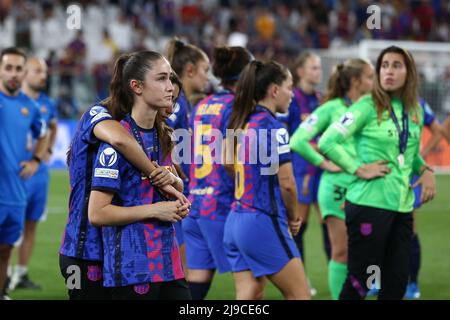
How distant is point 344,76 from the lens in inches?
328

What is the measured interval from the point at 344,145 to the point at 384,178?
1.62 metres

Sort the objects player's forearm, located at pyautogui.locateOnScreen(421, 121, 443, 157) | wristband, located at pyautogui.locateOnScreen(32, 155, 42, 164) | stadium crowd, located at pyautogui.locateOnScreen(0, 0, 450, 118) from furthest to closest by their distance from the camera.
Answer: stadium crowd, located at pyautogui.locateOnScreen(0, 0, 450, 118), wristband, located at pyautogui.locateOnScreen(32, 155, 42, 164), player's forearm, located at pyautogui.locateOnScreen(421, 121, 443, 157)

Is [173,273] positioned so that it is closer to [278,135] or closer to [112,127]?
[112,127]

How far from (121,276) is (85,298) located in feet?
1.72

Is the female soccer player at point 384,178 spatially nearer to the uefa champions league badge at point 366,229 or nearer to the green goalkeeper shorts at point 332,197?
the uefa champions league badge at point 366,229

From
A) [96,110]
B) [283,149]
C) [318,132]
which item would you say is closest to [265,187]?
[283,149]

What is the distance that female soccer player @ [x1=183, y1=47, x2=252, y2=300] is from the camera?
6.76m

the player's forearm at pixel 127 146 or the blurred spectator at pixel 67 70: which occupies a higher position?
the blurred spectator at pixel 67 70

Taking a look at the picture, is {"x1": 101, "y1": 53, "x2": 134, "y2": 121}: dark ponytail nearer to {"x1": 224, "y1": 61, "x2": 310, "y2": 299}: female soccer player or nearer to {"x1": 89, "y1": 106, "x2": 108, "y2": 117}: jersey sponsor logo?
{"x1": 89, "y1": 106, "x2": 108, "y2": 117}: jersey sponsor logo

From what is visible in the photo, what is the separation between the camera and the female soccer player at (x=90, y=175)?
4.24 m

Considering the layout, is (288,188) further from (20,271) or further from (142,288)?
(20,271)

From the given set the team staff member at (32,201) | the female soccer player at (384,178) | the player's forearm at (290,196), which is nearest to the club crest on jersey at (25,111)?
the team staff member at (32,201)

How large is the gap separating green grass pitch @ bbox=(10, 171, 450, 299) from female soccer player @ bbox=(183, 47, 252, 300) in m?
1.93

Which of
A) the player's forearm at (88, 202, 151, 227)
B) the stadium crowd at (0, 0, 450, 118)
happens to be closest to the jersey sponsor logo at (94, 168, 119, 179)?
the player's forearm at (88, 202, 151, 227)
